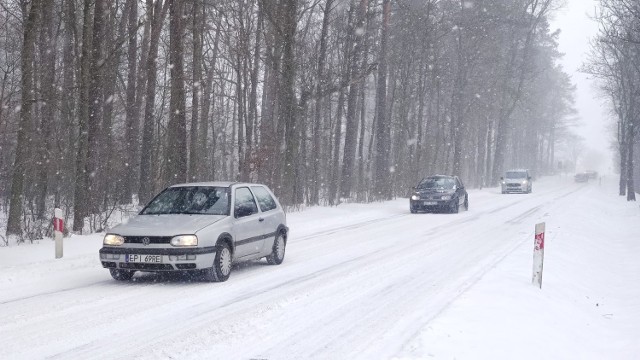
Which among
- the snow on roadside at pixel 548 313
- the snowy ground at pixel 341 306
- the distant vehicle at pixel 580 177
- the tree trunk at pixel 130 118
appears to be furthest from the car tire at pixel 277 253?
the distant vehicle at pixel 580 177

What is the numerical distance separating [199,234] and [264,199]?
9.03ft

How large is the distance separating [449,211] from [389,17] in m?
12.5

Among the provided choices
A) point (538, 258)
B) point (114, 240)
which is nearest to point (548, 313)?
point (538, 258)

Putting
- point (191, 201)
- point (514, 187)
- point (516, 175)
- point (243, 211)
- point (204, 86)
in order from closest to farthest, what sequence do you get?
point (243, 211)
point (191, 201)
point (204, 86)
point (514, 187)
point (516, 175)

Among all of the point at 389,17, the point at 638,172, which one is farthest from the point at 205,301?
the point at 638,172

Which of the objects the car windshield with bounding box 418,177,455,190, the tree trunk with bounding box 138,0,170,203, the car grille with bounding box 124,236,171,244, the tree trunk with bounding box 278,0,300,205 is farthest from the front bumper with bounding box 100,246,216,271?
the car windshield with bounding box 418,177,455,190

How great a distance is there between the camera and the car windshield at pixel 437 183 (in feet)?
88.1

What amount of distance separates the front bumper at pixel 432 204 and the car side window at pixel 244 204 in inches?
616

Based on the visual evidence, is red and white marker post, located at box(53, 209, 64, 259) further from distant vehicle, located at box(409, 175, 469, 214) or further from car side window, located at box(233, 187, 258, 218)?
distant vehicle, located at box(409, 175, 469, 214)

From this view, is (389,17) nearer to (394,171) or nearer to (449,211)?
(394,171)

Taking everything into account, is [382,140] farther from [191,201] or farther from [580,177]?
[580,177]

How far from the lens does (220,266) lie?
984 cm

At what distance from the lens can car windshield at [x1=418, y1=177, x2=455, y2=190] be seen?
2684 cm

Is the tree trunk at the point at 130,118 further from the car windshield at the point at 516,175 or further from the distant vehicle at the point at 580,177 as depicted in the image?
the distant vehicle at the point at 580,177
